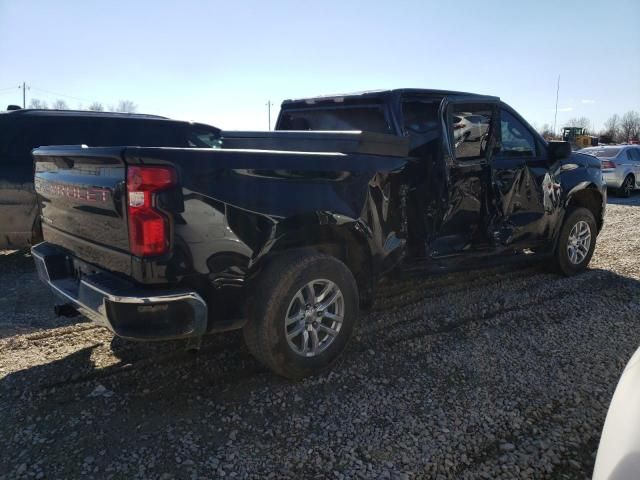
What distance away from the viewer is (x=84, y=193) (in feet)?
9.97

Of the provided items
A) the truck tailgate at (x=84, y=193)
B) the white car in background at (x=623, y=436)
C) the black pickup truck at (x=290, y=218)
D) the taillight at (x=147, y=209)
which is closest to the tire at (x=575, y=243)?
the black pickup truck at (x=290, y=218)

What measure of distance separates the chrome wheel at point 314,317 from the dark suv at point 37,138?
10.6 feet

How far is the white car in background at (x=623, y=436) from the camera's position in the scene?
1601 mm

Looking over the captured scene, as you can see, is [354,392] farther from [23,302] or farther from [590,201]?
[590,201]

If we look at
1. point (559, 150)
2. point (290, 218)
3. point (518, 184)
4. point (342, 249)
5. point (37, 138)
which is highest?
point (559, 150)

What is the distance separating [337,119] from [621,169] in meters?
13.2

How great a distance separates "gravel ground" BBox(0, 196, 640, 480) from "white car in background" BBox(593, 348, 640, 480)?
0.83m

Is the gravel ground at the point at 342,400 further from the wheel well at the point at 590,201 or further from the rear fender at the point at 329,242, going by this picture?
the wheel well at the point at 590,201

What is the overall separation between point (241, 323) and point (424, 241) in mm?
1963

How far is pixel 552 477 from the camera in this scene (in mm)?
2512

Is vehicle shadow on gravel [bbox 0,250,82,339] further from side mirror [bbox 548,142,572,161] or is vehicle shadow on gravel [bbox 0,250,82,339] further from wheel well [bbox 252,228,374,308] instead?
side mirror [bbox 548,142,572,161]

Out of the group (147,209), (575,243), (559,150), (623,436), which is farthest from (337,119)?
(623,436)

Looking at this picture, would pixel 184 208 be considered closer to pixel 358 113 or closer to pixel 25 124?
pixel 358 113

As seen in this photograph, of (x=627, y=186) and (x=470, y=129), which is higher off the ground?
(x=470, y=129)
